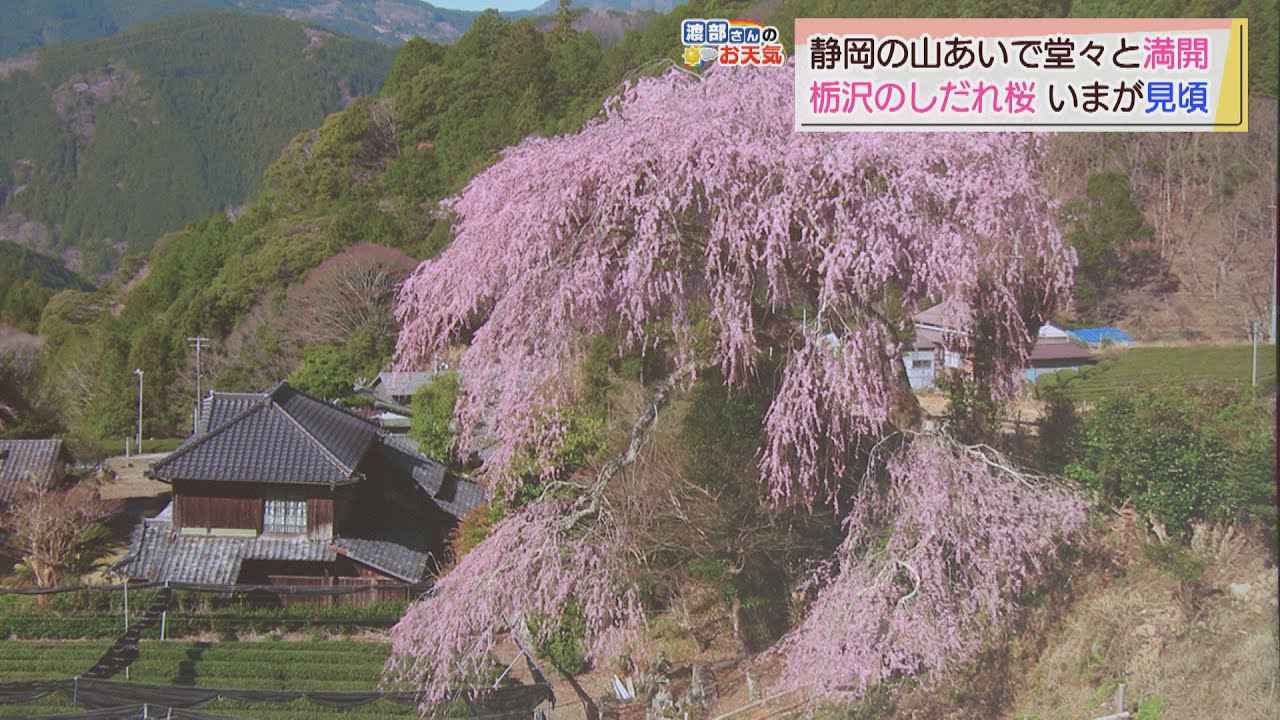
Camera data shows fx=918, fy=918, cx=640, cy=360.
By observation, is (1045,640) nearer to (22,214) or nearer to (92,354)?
(92,354)

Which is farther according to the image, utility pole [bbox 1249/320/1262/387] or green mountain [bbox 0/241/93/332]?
green mountain [bbox 0/241/93/332]

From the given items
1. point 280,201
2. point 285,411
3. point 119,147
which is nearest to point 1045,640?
point 285,411

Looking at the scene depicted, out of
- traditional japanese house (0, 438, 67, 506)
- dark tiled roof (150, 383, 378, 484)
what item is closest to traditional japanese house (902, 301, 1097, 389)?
dark tiled roof (150, 383, 378, 484)

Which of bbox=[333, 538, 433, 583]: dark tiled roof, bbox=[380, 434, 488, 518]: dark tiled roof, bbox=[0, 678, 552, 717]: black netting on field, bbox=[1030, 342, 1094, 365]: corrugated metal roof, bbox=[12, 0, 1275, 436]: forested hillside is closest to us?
bbox=[0, 678, 552, 717]: black netting on field

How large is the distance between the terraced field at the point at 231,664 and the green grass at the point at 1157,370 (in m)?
5.15

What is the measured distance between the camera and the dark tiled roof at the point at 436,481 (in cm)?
770

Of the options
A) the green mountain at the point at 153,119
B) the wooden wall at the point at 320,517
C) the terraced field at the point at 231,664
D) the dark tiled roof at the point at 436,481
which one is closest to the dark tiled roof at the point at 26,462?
the terraced field at the point at 231,664

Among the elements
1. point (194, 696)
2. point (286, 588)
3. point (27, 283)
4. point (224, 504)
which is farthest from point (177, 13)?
point (194, 696)

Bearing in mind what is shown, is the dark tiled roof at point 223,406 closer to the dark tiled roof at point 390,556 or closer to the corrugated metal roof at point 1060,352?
the dark tiled roof at point 390,556

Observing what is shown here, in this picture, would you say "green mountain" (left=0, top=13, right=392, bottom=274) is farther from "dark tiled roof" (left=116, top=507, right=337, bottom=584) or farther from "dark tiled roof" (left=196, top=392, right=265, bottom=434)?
"dark tiled roof" (left=116, top=507, right=337, bottom=584)

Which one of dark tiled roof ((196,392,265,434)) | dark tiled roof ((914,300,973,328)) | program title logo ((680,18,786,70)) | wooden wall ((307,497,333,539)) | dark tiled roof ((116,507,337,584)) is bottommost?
dark tiled roof ((116,507,337,584))

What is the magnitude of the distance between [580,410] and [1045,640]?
Result: 9.31 ft

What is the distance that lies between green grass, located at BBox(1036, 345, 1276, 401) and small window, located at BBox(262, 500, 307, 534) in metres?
5.80

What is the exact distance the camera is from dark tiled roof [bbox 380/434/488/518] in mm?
7703
